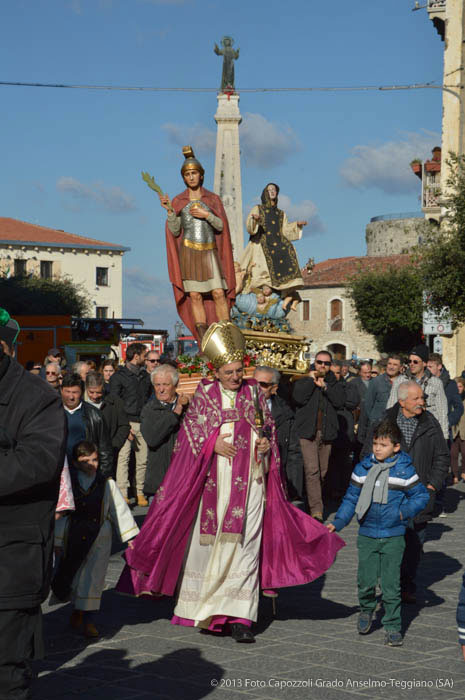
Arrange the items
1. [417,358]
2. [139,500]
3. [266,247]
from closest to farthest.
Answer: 1. [417,358]
2. [139,500]
3. [266,247]

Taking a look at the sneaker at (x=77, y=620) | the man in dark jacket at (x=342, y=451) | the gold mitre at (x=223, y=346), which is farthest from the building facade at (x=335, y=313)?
the sneaker at (x=77, y=620)

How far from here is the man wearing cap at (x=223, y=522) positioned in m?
6.78

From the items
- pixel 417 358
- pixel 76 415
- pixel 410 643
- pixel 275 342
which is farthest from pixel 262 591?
pixel 275 342

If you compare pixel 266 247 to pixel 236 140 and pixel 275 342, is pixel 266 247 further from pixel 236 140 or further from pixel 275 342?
pixel 236 140

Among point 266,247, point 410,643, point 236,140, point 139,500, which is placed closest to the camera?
point 410,643

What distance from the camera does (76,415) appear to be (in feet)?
24.3

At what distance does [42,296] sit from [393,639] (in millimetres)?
53778

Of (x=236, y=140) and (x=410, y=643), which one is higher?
(x=236, y=140)

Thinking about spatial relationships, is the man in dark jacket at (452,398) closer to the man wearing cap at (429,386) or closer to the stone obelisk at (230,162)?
the man wearing cap at (429,386)

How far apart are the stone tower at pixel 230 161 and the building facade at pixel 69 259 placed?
3741 centimetres

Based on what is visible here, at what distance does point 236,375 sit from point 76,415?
1.16 m

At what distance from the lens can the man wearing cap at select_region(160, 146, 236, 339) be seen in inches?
535

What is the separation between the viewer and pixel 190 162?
1330cm

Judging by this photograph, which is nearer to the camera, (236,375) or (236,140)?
(236,375)
